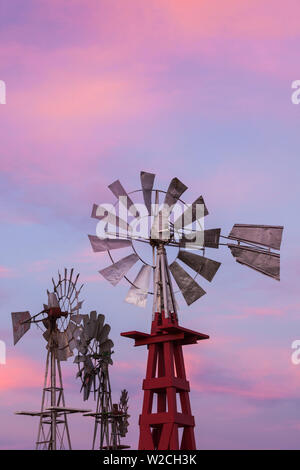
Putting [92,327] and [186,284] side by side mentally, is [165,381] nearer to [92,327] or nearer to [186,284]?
[186,284]

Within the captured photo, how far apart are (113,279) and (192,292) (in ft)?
7.89

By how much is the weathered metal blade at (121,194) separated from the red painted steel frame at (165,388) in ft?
11.0

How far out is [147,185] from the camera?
Answer: 84.1 ft

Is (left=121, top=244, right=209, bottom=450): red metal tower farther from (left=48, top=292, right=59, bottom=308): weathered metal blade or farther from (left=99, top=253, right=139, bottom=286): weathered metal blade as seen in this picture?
(left=48, top=292, right=59, bottom=308): weathered metal blade

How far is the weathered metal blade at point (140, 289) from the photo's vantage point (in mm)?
24797

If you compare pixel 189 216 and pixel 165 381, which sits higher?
pixel 189 216

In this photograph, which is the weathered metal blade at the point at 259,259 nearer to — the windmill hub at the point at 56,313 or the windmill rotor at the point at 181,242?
the windmill rotor at the point at 181,242

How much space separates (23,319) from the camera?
3500cm

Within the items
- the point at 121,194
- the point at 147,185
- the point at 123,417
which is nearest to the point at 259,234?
the point at 147,185

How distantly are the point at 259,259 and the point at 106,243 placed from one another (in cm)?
474

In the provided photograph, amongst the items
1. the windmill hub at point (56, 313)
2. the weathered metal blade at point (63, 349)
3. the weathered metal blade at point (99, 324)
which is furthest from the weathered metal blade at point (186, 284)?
the weathered metal blade at point (99, 324)

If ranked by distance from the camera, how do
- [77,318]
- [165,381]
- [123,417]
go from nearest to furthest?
[165,381]
[77,318]
[123,417]
